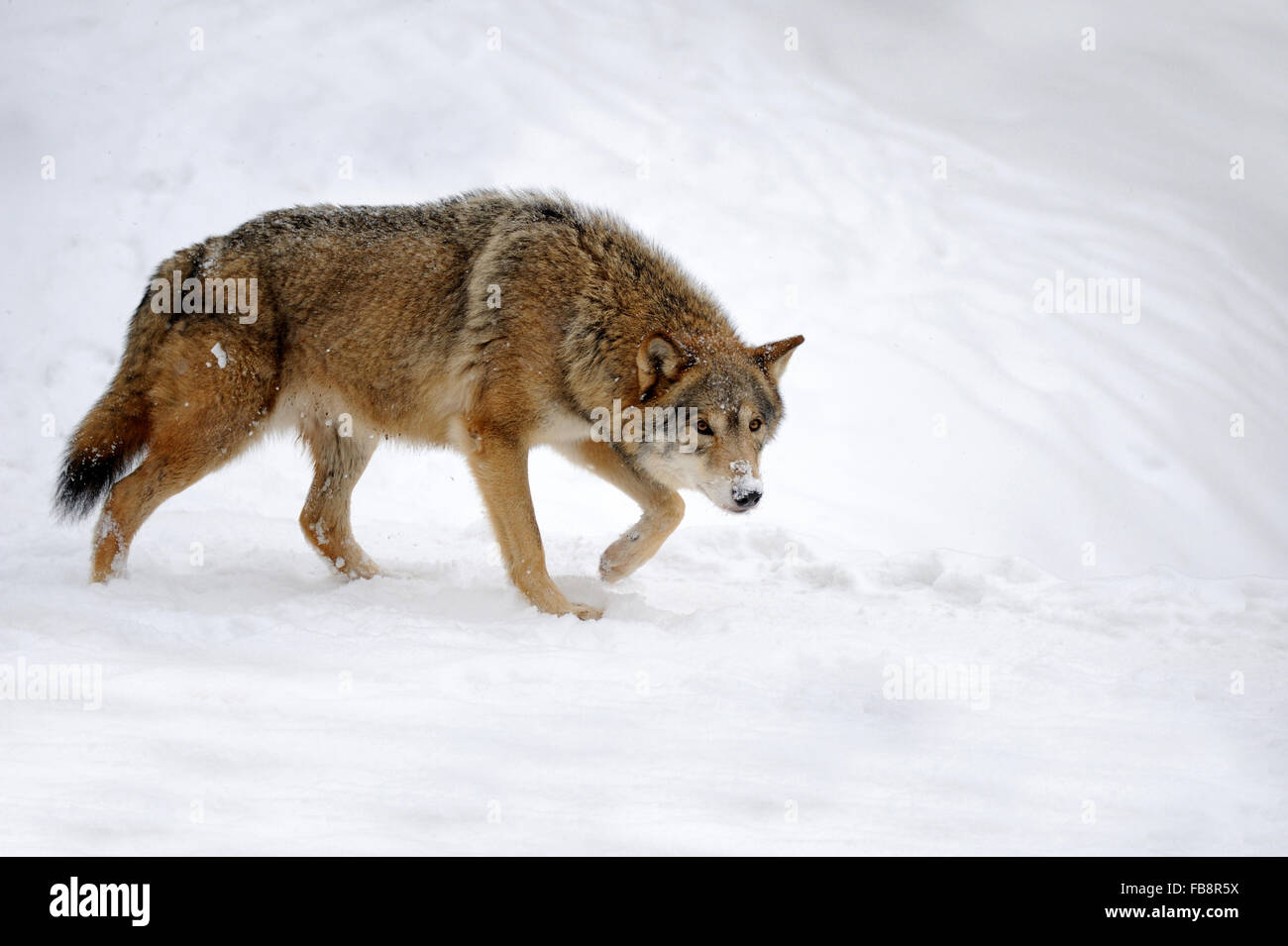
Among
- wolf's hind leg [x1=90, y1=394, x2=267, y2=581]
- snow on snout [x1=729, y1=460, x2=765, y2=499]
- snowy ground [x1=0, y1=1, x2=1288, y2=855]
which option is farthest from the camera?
wolf's hind leg [x1=90, y1=394, x2=267, y2=581]

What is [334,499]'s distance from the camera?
21.6ft

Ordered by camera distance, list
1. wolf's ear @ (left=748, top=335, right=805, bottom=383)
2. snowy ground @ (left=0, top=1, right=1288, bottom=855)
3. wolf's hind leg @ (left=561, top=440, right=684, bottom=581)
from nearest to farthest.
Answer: snowy ground @ (left=0, top=1, right=1288, bottom=855) → wolf's ear @ (left=748, top=335, right=805, bottom=383) → wolf's hind leg @ (left=561, top=440, right=684, bottom=581)

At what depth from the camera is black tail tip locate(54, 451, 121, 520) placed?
5.79 metres

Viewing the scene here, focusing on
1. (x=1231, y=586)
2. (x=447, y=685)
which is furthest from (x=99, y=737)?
(x=1231, y=586)

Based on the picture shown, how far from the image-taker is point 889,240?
1274cm

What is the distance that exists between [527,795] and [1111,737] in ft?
6.93

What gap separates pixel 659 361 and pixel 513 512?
112 cm

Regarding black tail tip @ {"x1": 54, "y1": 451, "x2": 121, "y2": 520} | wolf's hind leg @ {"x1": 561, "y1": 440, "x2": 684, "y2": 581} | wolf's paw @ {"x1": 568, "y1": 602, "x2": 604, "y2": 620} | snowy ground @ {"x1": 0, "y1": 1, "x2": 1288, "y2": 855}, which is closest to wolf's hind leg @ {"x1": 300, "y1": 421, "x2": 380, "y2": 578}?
snowy ground @ {"x1": 0, "y1": 1, "x2": 1288, "y2": 855}

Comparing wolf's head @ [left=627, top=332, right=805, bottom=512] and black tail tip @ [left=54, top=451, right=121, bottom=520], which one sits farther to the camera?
black tail tip @ [left=54, top=451, right=121, bottom=520]

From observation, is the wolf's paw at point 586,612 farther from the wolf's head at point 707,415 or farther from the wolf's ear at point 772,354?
the wolf's ear at point 772,354

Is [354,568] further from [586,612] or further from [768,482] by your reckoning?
[768,482]

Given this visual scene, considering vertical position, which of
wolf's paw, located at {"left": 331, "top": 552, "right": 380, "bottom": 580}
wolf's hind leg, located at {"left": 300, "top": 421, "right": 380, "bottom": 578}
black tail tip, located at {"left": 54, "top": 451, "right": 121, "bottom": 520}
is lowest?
wolf's paw, located at {"left": 331, "top": 552, "right": 380, "bottom": 580}

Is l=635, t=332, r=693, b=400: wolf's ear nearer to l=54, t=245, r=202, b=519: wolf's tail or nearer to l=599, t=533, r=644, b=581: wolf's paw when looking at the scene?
l=599, t=533, r=644, b=581: wolf's paw

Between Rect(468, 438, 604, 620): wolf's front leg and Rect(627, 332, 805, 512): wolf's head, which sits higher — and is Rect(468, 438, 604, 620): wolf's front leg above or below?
below
